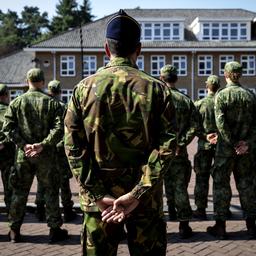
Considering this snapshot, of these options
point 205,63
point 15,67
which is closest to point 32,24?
point 15,67

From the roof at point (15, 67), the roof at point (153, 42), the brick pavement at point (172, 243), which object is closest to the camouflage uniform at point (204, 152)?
the brick pavement at point (172, 243)

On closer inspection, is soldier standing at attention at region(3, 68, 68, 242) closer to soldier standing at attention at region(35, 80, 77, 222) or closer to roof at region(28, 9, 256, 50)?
soldier standing at attention at region(35, 80, 77, 222)

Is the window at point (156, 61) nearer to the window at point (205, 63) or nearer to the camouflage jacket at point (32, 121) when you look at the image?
the window at point (205, 63)

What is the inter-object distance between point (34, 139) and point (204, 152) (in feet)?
9.33

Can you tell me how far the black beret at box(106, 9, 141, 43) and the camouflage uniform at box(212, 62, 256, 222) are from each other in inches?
112

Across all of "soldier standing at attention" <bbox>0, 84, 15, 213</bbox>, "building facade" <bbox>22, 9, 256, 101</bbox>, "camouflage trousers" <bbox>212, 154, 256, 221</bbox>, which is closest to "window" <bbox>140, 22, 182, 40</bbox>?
"building facade" <bbox>22, 9, 256, 101</bbox>

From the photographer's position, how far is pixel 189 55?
135 feet

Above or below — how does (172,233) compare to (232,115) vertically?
below

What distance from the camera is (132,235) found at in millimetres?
3021

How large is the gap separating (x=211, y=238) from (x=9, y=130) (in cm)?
297

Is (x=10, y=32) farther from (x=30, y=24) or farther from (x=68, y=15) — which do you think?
(x=68, y=15)

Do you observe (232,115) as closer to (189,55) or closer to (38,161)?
(38,161)

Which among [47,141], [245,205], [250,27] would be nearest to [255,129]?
[245,205]

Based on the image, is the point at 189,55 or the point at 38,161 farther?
the point at 189,55
